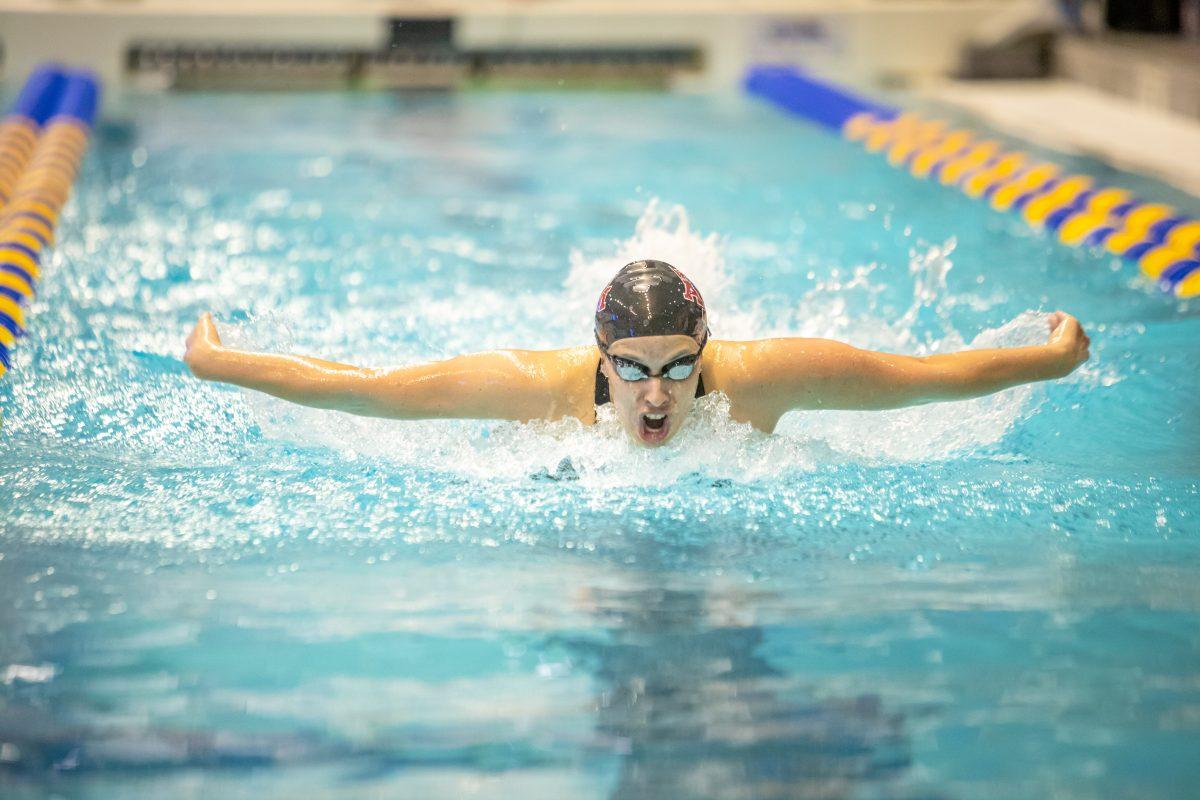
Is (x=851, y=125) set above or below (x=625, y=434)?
above

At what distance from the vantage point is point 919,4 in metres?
10.8

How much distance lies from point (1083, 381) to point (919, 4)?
24.5 ft

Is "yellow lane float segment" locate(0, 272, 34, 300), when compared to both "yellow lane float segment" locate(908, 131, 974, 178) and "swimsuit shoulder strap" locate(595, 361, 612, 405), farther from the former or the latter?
"yellow lane float segment" locate(908, 131, 974, 178)

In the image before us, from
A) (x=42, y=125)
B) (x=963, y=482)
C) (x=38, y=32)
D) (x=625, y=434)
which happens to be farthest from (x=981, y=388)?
(x=38, y=32)

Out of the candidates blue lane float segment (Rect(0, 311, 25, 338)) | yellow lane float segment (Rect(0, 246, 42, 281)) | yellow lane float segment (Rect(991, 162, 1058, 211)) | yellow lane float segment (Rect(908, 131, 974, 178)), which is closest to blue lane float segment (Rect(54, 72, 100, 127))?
yellow lane float segment (Rect(0, 246, 42, 281))

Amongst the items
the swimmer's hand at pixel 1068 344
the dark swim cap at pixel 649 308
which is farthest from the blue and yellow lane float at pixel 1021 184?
the dark swim cap at pixel 649 308

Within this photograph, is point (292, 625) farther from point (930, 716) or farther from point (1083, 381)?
point (1083, 381)

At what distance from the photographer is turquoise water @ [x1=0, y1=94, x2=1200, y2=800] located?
2309 millimetres

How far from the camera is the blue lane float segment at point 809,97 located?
877cm

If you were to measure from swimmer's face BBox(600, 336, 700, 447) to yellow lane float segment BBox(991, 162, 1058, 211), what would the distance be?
3.88m

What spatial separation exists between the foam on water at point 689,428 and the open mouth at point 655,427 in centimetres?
15

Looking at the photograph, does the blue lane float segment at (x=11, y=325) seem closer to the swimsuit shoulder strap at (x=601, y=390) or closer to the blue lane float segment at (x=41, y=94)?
the swimsuit shoulder strap at (x=601, y=390)

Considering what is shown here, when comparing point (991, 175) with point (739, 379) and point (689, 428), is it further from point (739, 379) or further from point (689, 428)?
point (689, 428)

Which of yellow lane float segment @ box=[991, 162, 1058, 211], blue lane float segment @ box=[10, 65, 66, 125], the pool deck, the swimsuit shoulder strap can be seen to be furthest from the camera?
blue lane float segment @ box=[10, 65, 66, 125]
